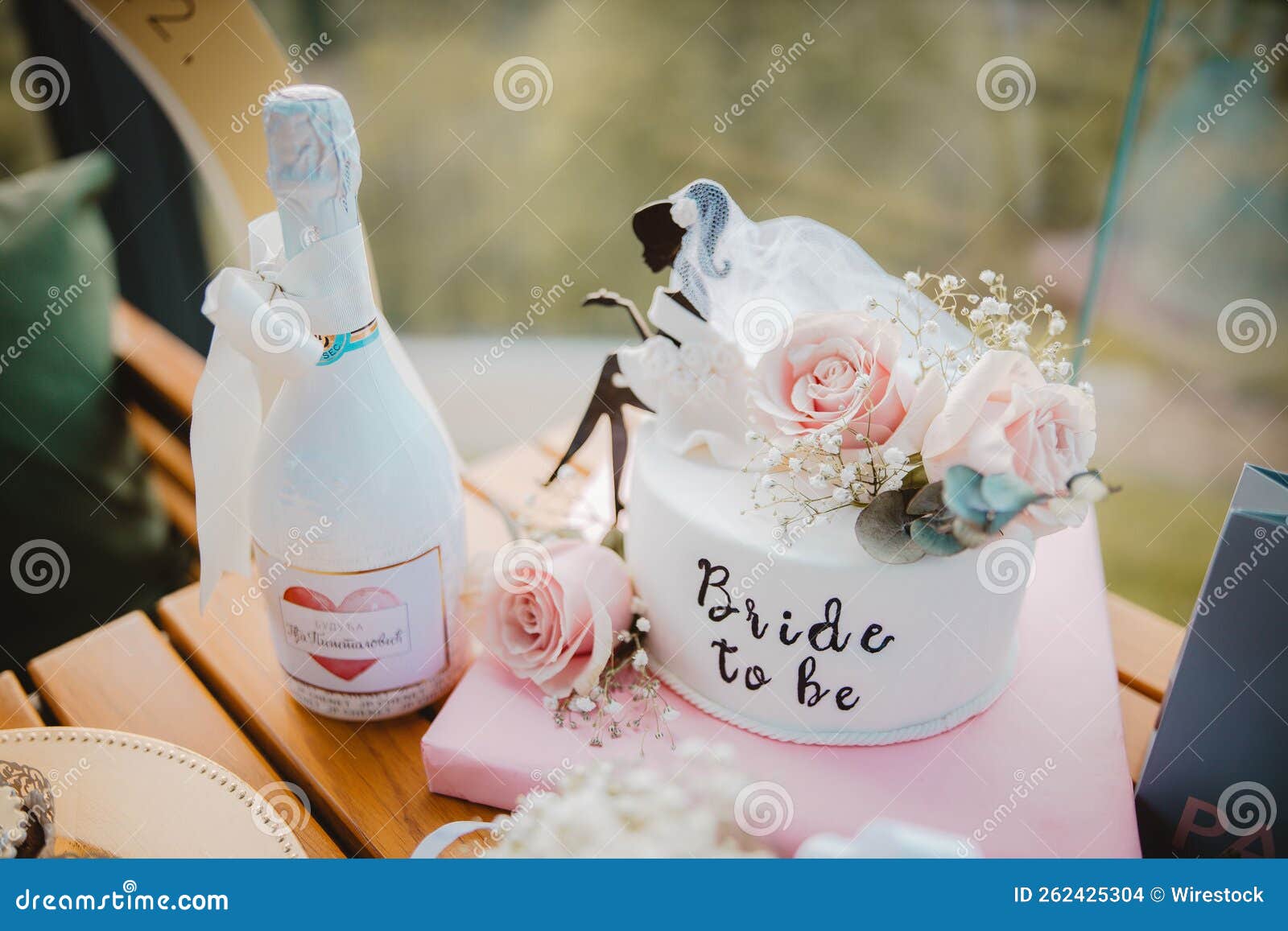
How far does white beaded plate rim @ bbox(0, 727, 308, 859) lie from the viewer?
80cm

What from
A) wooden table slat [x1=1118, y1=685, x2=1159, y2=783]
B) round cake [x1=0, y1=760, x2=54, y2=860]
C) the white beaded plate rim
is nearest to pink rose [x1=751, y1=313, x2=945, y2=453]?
wooden table slat [x1=1118, y1=685, x2=1159, y2=783]

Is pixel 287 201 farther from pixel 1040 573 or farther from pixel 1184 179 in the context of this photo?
pixel 1184 179

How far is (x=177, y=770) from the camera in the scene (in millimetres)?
857

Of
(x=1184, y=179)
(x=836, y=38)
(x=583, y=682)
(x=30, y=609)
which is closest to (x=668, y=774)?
(x=583, y=682)

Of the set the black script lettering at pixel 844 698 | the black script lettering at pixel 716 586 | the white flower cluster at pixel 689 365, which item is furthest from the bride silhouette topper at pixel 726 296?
the black script lettering at pixel 844 698

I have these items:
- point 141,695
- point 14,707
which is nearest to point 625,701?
point 141,695

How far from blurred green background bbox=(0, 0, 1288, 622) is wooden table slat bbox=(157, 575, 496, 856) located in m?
0.99

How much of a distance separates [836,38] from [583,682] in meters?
1.93

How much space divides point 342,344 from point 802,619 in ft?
1.63

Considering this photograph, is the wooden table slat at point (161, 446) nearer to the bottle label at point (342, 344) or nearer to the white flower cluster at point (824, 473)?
the bottle label at point (342, 344)

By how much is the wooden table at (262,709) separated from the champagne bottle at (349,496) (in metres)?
0.07

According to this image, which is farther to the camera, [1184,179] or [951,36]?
[951,36]

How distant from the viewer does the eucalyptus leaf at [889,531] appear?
2.54ft
